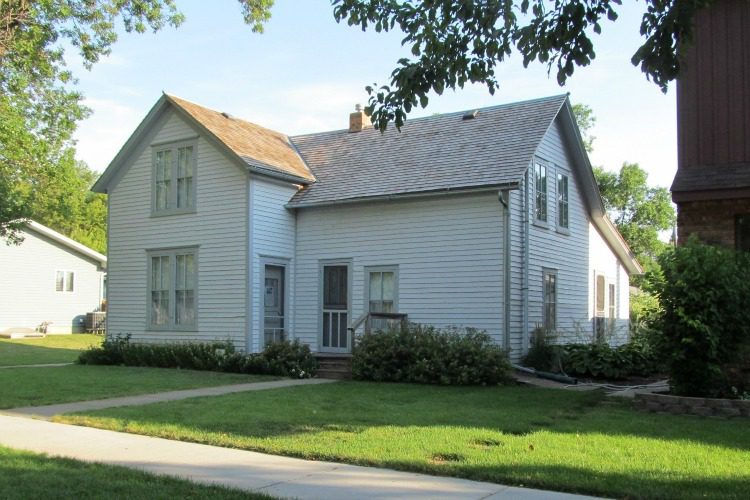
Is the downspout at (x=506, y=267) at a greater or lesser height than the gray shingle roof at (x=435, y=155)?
lesser

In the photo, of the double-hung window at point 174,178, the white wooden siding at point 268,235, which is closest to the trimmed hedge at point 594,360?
the white wooden siding at point 268,235

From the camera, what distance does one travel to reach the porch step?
16.3 meters

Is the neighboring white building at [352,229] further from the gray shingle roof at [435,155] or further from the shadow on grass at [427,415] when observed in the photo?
the shadow on grass at [427,415]

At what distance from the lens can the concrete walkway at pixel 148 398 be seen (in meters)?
10.6

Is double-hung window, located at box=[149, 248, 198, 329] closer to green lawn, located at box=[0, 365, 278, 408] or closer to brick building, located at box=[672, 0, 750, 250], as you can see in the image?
green lawn, located at box=[0, 365, 278, 408]

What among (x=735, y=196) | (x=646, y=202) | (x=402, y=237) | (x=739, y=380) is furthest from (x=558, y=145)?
(x=646, y=202)

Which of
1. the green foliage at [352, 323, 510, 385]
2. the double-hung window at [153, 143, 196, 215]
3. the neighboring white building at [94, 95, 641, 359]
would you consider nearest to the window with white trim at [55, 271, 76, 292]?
the neighboring white building at [94, 95, 641, 359]

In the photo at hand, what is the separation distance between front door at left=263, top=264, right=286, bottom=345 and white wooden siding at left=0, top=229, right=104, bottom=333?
19.9 m

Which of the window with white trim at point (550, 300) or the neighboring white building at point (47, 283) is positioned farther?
the neighboring white building at point (47, 283)

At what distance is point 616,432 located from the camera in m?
8.74

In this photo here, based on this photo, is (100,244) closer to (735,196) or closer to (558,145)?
(558,145)

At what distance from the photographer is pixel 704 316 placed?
10.7m

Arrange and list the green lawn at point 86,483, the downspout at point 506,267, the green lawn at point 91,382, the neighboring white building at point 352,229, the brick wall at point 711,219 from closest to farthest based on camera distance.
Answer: the green lawn at point 86,483, the brick wall at point 711,219, the green lawn at point 91,382, the downspout at point 506,267, the neighboring white building at point 352,229

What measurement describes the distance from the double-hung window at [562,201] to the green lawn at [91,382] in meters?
8.59
